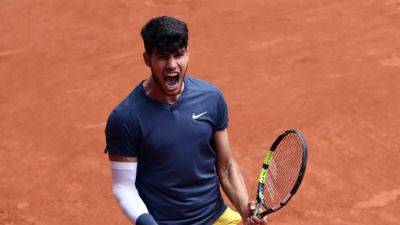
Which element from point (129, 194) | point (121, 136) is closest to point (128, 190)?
point (129, 194)

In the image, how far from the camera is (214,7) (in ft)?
40.8

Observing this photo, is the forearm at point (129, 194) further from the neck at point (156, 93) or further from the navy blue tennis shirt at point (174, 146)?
the neck at point (156, 93)

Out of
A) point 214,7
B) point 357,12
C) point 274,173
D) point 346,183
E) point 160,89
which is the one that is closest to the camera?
point 160,89

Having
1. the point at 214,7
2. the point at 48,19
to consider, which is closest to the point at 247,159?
the point at 214,7

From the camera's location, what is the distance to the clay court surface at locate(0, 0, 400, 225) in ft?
25.4

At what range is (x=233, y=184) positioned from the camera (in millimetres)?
4859

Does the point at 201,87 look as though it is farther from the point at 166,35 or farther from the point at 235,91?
the point at 235,91

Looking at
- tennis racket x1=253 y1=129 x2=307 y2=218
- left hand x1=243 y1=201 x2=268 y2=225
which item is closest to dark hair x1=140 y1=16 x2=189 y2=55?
tennis racket x1=253 y1=129 x2=307 y2=218

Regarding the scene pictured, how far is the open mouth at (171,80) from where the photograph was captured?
433 centimetres

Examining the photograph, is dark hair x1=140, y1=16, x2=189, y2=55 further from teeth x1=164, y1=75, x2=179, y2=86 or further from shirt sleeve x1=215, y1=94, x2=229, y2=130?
shirt sleeve x1=215, y1=94, x2=229, y2=130

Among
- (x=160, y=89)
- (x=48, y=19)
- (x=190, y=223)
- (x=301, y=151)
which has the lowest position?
(x=48, y=19)

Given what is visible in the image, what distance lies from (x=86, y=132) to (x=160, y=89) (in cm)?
476

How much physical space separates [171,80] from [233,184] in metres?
0.89

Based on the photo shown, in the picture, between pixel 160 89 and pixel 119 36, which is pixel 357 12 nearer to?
pixel 119 36
